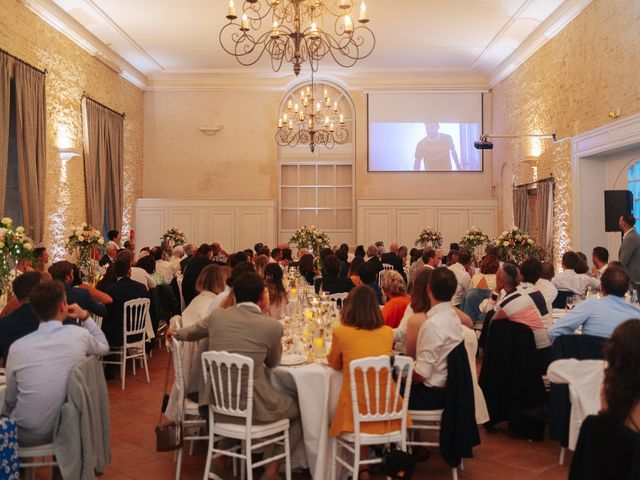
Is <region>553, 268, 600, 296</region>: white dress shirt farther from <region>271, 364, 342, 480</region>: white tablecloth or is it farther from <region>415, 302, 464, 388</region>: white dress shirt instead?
<region>271, 364, 342, 480</region>: white tablecloth

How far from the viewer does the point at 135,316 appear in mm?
7145

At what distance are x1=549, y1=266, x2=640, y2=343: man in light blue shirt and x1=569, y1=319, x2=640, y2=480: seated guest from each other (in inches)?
96.0

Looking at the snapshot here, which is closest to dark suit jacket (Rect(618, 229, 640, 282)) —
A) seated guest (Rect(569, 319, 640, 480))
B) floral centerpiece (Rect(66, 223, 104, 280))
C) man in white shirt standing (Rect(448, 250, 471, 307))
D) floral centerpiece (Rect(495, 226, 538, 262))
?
man in white shirt standing (Rect(448, 250, 471, 307))

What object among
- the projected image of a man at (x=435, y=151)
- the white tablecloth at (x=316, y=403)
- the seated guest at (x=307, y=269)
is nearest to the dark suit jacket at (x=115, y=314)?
the seated guest at (x=307, y=269)

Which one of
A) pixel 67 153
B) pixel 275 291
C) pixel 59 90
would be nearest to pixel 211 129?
pixel 59 90

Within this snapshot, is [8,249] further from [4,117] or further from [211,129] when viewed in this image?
[211,129]

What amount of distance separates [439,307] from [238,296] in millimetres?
1274

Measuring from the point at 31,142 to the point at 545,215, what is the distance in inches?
352

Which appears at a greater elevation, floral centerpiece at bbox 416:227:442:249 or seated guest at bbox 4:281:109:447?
floral centerpiece at bbox 416:227:442:249

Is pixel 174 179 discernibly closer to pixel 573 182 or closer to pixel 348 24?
pixel 573 182

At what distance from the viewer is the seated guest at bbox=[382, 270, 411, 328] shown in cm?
537

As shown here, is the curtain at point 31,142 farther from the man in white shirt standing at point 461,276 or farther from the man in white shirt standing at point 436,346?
the man in white shirt standing at point 436,346

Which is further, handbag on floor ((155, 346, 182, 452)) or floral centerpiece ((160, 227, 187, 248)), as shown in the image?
floral centerpiece ((160, 227, 187, 248))

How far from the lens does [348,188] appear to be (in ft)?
55.2
